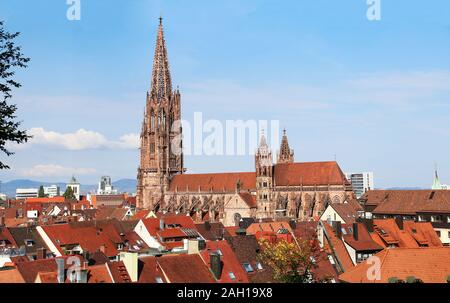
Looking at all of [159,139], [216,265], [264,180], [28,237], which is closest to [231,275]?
[216,265]

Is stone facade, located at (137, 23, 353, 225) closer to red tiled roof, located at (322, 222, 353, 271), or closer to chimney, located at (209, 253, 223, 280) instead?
red tiled roof, located at (322, 222, 353, 271)

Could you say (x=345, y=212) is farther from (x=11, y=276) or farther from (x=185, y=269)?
(x=11, y=276)

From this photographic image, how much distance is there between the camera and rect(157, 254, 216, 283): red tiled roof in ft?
103

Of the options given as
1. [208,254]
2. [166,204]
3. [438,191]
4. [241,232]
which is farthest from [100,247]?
[166,204]

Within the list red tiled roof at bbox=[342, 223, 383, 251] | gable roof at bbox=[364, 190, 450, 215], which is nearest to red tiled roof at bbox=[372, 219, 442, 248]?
red tiled roof at bbox=[342, 223, 383, 251]

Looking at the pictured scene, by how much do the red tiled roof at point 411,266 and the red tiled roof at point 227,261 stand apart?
286 inches

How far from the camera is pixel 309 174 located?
11775 cm

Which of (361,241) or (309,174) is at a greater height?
(309,174)

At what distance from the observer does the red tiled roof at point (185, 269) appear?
31500 millimetres

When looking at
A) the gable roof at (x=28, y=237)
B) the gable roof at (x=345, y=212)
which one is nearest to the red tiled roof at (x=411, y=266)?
the gable roof at (x=28, y=237)

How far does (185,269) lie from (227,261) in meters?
4.96

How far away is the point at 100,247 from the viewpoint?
5125 centimetres

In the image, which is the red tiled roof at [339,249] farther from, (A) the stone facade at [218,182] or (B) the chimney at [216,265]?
(A) the stone facade at [218,182]
